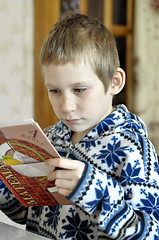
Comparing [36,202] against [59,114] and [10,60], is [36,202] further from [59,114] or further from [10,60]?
[10,60]

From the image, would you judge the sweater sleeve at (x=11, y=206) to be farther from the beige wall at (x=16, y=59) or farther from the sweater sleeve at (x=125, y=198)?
the beige wall at (x=16, y=59)

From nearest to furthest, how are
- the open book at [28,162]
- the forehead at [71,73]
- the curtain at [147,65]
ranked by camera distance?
1. the open book at [28,162]
2. the forehead at [71,73]
3. the curtain at [147,65]

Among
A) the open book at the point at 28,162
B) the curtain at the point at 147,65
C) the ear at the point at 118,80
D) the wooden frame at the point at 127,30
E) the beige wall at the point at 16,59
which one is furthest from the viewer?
the curtain at the point at 147,65

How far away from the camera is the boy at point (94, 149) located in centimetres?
88

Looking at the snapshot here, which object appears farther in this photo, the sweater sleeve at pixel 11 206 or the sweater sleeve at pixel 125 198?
the sweater sleeve at pixel 11 206

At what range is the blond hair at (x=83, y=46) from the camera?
39.7 inches

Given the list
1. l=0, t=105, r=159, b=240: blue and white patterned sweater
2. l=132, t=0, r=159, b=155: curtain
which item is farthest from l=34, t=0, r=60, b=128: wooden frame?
l=0, t=105, r=159, b=240: blue and white patterned sweater

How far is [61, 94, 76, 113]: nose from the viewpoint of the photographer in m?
1.00

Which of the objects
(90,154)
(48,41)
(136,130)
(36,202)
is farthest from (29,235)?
(48,41)

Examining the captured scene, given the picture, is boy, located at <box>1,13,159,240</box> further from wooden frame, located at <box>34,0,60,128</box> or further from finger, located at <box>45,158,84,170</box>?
wooden frame, located at <box>34,0,60,128</box>

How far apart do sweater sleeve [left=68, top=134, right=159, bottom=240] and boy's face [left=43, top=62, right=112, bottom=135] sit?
13 centimetres

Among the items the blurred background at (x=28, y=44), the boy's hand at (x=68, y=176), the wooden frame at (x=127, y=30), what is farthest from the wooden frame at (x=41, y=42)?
the boy's hand at (x=68, y=176)

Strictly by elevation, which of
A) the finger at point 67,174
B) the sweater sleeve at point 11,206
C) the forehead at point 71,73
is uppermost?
the forehead at point 71,73

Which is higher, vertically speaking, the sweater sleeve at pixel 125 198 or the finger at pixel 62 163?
the finger at pixel 62 163
